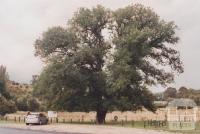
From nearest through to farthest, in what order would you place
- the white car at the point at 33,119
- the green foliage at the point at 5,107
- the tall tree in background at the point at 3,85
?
the white car at the point at 33,119 → the green foliage at the point at 5,107 → the tall tree in background at the point at 3,85

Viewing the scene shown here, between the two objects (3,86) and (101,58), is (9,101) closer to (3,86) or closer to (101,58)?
(3,86)

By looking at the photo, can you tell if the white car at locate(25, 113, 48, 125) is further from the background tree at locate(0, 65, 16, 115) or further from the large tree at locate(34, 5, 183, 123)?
the background tree at locate(0, 65, 16, 115)

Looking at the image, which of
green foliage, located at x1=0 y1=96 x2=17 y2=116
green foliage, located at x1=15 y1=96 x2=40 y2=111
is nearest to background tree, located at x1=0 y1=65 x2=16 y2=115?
green foliage, located at x1=0 y1=96 x2=17 y2=116

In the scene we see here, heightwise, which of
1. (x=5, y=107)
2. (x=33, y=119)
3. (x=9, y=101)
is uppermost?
(x=9, y=101)

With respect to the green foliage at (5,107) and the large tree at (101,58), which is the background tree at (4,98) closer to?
the green foliage at (5,107)

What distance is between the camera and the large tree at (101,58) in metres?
62.3

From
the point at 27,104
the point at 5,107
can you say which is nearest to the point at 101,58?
the point at 5,107

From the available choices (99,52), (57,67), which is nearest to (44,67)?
(57,67)

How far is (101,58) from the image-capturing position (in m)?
65.1

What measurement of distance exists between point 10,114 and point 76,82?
3176 cm

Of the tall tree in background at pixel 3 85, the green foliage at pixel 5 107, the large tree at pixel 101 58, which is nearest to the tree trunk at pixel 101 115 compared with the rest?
the large tree at pixel 101 58

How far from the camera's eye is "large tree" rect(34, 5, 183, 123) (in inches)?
2452

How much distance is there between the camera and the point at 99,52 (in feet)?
210

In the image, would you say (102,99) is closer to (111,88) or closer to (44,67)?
(111,88)
